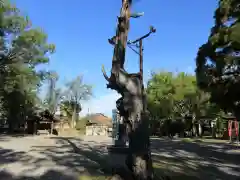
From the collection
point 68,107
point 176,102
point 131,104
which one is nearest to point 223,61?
point 131,104

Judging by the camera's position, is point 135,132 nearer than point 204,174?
Yes

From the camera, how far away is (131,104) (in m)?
7.02

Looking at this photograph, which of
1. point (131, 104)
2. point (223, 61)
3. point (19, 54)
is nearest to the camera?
point (131, 104)

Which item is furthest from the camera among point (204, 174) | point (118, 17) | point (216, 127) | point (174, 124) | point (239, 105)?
point (174, 124)

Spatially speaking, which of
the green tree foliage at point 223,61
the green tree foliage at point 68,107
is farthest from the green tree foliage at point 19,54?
the green tree foliage at point 68,107

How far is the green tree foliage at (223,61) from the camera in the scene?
1327 centimetres

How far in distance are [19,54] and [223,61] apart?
65.3ft

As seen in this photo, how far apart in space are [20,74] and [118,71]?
74.2 ft

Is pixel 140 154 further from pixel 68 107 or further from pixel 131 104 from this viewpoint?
pixel 68 107

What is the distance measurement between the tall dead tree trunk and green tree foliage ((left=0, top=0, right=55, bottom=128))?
2097 centimetres

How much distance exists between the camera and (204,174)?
9.34m

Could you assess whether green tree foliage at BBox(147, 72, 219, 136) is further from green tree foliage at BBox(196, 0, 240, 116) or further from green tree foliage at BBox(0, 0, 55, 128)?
green tree foliage at BBox(196, 0, 240, 116)

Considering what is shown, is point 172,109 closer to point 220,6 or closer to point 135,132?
point 220,6

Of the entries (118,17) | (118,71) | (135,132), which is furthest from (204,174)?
(118,17)
